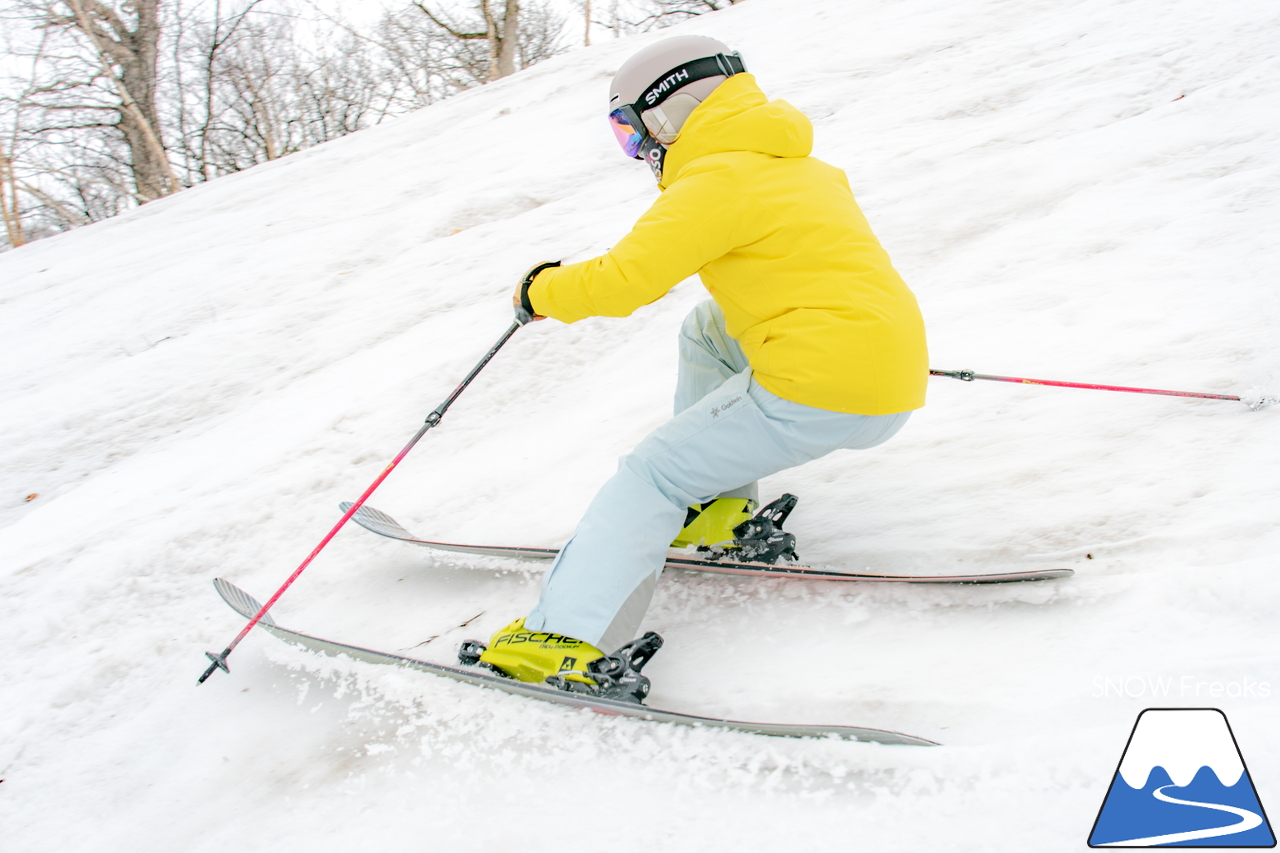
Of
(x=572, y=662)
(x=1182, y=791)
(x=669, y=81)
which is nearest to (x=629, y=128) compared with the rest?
(x=669, y=81)

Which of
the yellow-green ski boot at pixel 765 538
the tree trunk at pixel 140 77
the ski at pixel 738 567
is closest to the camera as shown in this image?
the ski at pixel 738 567

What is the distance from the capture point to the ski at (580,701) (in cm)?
169

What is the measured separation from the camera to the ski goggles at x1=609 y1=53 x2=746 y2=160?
209cm

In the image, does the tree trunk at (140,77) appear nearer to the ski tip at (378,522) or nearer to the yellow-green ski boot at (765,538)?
the ski tip at (378,522)

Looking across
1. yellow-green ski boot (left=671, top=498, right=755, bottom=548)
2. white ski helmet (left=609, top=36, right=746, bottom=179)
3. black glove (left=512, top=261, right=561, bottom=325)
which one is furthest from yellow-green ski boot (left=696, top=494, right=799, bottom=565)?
white ski helmet (left=609, top=36, right=746, bottom=179)

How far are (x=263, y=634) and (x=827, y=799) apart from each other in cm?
201

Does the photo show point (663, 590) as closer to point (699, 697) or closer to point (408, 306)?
point (699, 697)

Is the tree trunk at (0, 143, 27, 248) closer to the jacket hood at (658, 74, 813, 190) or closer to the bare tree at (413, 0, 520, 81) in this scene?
the bare tree at (413, 0, 520, 81)

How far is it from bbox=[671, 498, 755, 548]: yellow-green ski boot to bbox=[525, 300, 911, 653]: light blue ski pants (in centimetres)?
38

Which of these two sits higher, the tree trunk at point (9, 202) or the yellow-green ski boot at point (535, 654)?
the tree trunk at point (9, 202)

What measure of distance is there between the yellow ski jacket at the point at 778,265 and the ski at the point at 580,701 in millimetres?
786

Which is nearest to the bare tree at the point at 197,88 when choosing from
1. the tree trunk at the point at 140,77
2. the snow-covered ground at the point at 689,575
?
the tree trunk at the point at 140,77

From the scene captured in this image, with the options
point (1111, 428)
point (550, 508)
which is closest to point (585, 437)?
point (550, 508)

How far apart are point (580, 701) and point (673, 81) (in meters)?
1.69
